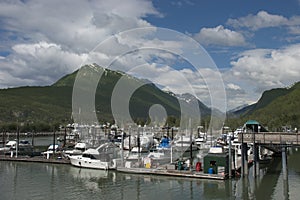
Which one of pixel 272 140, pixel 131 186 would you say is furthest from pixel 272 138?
pixel 131 186

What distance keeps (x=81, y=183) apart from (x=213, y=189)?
12229 mm

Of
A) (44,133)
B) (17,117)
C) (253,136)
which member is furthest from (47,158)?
(17,117)

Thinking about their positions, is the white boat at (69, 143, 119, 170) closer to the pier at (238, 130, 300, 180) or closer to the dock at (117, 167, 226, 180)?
the dock at (117, 167, 226, 180)

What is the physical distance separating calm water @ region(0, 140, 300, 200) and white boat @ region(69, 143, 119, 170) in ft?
3.54

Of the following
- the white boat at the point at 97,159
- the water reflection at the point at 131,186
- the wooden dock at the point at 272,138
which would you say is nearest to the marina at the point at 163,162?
the white boat at the point at 97,159

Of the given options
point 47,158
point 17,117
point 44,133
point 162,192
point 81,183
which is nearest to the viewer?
point 162,192

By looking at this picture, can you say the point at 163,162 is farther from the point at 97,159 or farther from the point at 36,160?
the point at 36,160

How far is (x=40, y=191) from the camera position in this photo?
3025 cm

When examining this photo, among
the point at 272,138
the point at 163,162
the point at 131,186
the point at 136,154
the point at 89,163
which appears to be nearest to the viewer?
the point at 131,186

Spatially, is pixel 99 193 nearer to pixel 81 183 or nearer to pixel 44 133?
pixel 81 183

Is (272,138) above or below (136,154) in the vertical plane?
above

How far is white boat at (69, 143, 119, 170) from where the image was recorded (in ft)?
133

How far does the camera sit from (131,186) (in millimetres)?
32375

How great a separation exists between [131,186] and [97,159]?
10.8 m
